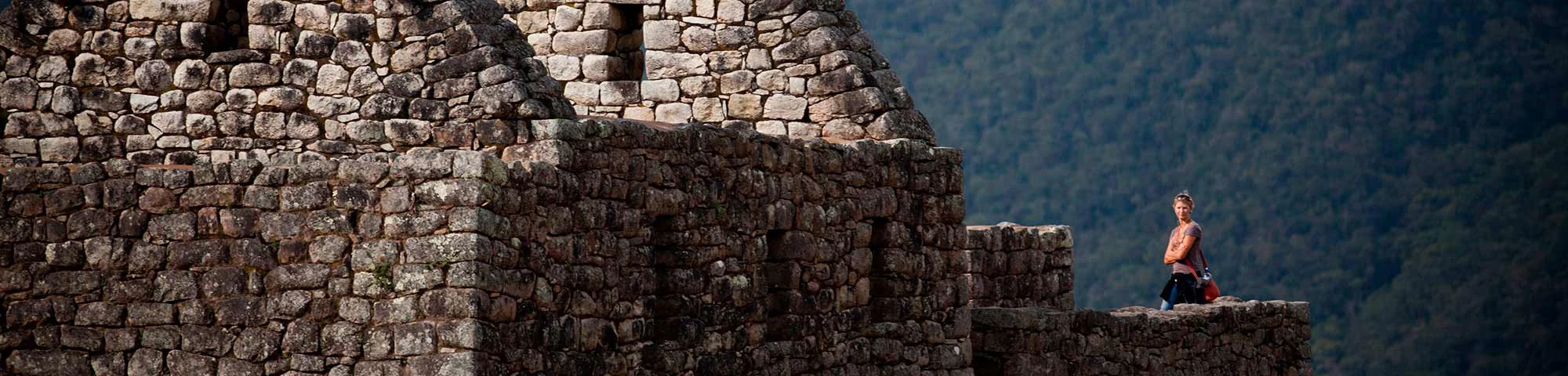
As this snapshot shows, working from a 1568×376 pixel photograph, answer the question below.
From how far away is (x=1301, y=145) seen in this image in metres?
69.1

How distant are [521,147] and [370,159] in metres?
1.23

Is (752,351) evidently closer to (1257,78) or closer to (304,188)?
(304,188)

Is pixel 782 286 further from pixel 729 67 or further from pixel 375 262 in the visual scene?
pixel 375 262

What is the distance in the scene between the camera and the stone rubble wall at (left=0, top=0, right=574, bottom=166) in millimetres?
17062

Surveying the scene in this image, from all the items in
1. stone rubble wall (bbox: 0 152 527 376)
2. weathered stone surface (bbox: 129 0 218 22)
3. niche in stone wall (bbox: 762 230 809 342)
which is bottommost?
stone rubble wall (bbox: 0 152 527 376)

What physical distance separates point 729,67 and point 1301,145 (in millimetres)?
49677

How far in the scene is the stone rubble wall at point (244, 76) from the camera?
1706 cm

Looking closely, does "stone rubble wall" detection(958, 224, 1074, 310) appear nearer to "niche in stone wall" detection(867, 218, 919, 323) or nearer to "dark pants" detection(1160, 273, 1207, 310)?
"dark pants" detection(1160, 273, 1207, 310)

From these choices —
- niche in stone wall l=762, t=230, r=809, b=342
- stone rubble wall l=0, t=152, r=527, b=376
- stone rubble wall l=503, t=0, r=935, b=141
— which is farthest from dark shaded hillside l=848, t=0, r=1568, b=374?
stone rubble wall l=0, t=152, r=527, b=376

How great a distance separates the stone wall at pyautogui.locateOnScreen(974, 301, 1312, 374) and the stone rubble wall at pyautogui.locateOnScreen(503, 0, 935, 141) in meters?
1.91

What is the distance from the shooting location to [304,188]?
51.1 ft

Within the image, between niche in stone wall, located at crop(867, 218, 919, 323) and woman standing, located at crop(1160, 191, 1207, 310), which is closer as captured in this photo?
niche in stone wall, located at crop(867, 218, 919, 323)

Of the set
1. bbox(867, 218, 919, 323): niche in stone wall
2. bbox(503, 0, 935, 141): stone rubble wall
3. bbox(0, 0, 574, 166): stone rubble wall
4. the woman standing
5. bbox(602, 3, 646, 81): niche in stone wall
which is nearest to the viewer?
bbox(0, 0, 574, 166): stone rubble wall

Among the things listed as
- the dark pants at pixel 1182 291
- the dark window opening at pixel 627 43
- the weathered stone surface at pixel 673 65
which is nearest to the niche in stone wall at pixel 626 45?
the dark window opening at pixel 627 43
